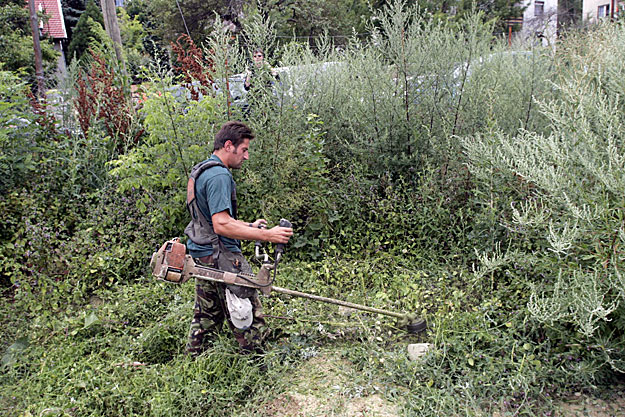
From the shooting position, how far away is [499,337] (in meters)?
3.58

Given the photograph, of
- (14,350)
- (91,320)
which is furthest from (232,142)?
(14,350)

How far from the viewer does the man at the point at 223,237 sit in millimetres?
3141

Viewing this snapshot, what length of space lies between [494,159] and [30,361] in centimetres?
420

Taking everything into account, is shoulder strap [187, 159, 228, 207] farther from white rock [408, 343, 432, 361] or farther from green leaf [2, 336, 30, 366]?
green leaf [2, 336, 30, 366]

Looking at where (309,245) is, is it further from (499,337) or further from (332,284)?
(499,337)

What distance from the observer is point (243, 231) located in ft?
10.3

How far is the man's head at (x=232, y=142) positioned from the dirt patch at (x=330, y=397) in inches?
63.7

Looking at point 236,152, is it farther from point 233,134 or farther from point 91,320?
point 91,320

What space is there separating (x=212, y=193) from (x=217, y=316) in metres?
1.04

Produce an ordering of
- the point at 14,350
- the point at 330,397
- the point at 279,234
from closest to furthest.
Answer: the point at 279,234 < the point at 330,397 < the point at 14,350

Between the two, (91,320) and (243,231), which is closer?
(243,231)

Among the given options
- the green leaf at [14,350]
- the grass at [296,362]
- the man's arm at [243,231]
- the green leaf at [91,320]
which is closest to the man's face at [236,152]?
the man's arm at [243,231]

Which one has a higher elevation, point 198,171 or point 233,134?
point 233,134

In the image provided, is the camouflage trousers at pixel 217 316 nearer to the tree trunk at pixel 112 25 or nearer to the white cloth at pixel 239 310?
the white cloth at pixel 239 310
